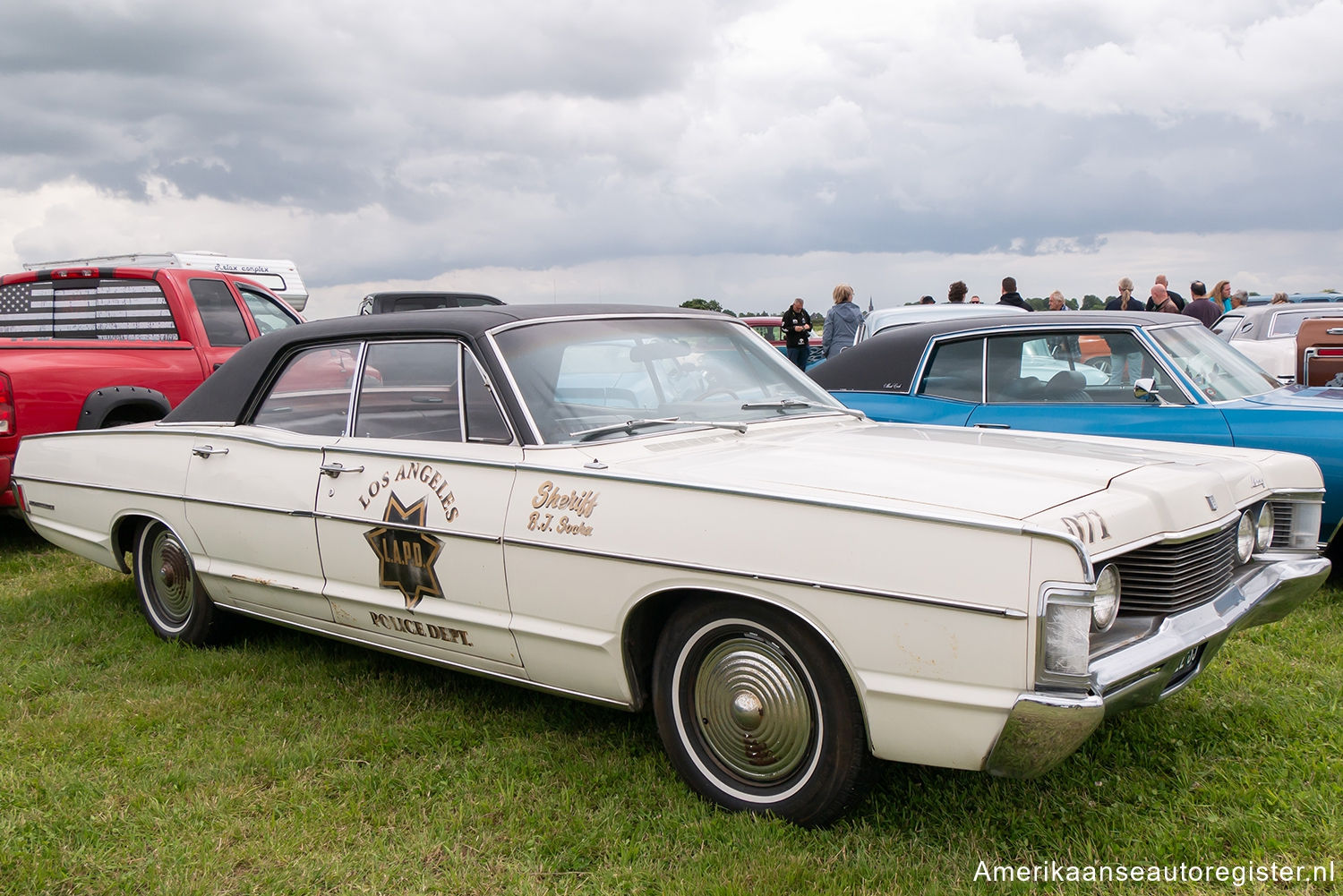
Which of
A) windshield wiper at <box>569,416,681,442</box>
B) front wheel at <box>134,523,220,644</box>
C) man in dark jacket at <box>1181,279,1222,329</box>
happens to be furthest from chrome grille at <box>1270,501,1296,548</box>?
man in dark jacket at <box>1181,279,1222,329</box>

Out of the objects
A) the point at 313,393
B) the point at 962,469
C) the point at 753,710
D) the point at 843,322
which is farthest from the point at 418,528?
the point at 843,322

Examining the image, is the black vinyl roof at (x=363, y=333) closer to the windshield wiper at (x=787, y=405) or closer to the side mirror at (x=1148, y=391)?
the windshield wiper at (x=787, y=405)

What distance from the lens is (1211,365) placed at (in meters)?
5.36

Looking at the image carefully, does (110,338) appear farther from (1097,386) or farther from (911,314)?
(911,314)

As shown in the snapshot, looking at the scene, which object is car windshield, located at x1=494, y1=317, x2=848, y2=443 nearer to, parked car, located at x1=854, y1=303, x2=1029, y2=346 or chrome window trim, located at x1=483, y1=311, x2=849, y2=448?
chrome window trim, located at x1=483, y1=311, x2=849, y2=448

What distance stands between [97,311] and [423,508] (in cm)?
495

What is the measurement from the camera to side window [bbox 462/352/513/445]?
335 centimetres

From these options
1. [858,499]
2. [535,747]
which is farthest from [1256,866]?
[535,747]

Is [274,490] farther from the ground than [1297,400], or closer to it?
closer to it

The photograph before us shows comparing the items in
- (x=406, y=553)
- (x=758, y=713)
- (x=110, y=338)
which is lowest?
(x=758, y=713)

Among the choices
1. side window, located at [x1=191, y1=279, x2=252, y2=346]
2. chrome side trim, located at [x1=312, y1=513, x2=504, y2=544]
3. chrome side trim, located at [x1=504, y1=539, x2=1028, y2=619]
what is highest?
side window, located at [x1=191, y1=279, x2=252, y2=346]

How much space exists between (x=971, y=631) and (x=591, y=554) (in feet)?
3.58

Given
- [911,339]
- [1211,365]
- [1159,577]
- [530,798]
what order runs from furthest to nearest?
[911,339] < [1211,365] < [530,798] < [1159,577]

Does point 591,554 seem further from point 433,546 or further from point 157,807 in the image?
point 157,807
